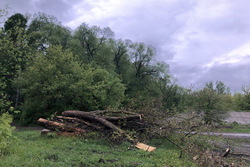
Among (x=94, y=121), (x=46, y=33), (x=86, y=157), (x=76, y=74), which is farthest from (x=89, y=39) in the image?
(x=86, y=157)

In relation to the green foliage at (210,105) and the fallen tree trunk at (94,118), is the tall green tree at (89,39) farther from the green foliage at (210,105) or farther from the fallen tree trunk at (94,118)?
the fallen tree trunk at (94,118)

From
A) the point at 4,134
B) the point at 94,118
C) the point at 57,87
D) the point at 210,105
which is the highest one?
the point at 57,87

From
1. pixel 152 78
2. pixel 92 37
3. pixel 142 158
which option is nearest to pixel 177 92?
pixel 152 78

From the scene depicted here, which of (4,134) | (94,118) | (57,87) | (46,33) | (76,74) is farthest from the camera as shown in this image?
(46,33)

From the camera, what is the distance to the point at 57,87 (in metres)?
16.4

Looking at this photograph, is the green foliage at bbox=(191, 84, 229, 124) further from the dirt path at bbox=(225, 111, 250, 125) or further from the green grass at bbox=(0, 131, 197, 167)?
the green grass at bbox=(0, 131, 197, 167)

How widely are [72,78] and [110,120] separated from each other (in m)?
9.19

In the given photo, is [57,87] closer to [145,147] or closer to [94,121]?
[94,121]

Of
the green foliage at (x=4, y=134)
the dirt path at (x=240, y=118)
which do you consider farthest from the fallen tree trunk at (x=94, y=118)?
the dirt path at (x=240, y=118)

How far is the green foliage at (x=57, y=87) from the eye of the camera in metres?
16.7

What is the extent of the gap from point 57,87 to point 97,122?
8188 mm

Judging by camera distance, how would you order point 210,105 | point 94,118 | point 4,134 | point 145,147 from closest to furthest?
1. point 4,134
2. point 145,147
3. point 94,118
4. point 210,105

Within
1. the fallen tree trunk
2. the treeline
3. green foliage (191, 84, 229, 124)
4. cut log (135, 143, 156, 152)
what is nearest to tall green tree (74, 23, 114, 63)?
the treeline

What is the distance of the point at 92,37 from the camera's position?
29.6 metres
